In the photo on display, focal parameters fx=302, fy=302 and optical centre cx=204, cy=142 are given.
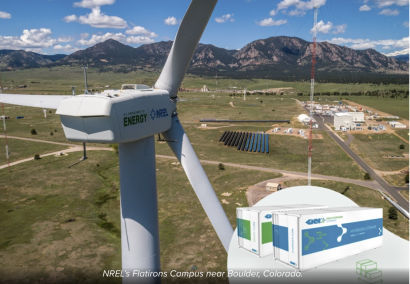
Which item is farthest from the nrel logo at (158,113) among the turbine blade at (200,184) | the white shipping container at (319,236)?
the white shipping container at (319,236)

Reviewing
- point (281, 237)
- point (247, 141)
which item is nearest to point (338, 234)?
point (281, 237)

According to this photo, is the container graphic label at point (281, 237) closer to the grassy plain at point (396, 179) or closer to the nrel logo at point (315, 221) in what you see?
the nrel logo at point (315, 221)

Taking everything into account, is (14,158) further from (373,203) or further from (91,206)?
(373,203)

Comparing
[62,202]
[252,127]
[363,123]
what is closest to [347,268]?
[62,202]

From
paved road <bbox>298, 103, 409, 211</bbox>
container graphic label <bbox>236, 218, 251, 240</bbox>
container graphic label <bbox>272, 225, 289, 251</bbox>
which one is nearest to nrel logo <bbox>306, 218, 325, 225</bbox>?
container graphic label <bbox>272, 225, 289, 251</bbox>

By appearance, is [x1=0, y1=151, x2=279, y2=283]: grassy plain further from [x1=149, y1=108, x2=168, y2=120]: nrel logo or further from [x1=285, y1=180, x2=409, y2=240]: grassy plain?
[x1=149, y1=108, x2=168, y2=120]: nrel logo

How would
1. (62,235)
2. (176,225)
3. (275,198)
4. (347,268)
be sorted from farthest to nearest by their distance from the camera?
1. (176,225)
2. (62,235)
3. (275,198)
4. (347,268)
